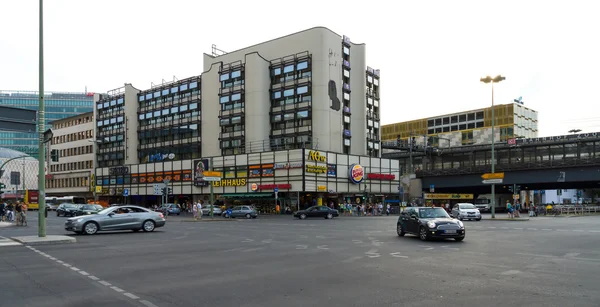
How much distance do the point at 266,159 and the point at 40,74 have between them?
42.2m

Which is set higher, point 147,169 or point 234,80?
point 234,80

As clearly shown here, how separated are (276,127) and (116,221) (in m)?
44.8

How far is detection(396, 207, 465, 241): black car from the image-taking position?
19.4 metres

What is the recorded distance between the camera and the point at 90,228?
2461cm

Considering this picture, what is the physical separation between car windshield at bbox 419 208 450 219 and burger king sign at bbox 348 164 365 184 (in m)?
43.8

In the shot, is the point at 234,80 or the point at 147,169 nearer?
the point at 234,80

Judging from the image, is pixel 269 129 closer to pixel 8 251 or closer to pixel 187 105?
pixel 187 105

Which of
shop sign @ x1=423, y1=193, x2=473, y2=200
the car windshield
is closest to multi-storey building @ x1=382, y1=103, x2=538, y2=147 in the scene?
shop sign @ x1=423, y1=193, x2=473, y2=200

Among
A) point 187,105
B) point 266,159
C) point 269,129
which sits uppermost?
point 187,105

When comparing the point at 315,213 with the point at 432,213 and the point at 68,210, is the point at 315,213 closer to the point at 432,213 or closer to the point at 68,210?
the point at 68,210

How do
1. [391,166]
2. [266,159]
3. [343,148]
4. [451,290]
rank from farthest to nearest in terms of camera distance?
[391,166] < [343,148] < [266,159] < [451,290]

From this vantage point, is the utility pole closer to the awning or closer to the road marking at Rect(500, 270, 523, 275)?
the road marking at Rect(500, 270, 523, 275)

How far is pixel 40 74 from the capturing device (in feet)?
70.1

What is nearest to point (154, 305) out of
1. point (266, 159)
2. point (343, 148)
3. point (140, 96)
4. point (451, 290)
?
point (451, 290)
